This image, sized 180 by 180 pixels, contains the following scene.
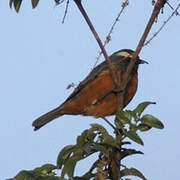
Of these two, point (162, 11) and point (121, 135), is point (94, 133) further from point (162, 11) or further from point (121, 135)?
point (162, 11)

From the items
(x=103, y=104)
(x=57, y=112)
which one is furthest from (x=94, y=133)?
(x=57, y=112)

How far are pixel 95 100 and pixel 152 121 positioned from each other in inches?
99.9

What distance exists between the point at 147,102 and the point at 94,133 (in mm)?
296

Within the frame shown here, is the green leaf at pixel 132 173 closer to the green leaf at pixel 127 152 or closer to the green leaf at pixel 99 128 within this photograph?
the green leaf at pixel 127 152

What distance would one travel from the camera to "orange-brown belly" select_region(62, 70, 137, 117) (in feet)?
13.6

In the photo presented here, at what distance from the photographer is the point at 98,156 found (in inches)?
80.9

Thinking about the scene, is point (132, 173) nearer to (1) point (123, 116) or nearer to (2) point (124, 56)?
(1) point (123, 116)

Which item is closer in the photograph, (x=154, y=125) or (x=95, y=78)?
(x=154, y=125)

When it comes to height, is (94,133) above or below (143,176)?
above

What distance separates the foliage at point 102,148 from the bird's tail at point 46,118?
106 inches

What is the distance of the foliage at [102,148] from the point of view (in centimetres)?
193

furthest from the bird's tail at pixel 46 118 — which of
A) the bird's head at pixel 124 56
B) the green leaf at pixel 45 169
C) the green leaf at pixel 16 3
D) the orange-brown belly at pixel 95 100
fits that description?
the green leaf at pixel 45 169

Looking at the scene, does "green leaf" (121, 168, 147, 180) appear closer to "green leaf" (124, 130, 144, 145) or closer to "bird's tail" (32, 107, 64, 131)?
"green leaf" (124, 130, 144, 145)

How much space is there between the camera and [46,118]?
16.3 feet
